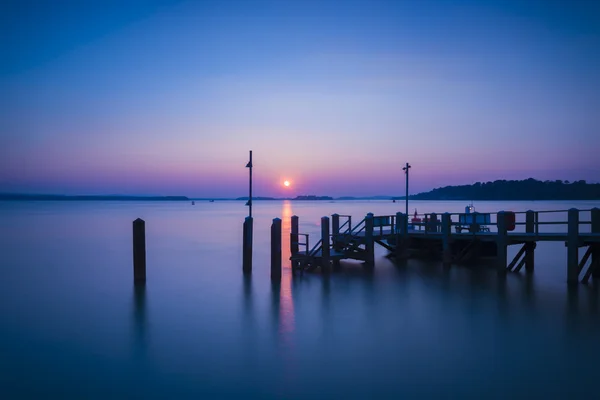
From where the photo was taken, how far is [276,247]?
18.5 m

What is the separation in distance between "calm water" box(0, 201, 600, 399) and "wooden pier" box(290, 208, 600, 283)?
87cm

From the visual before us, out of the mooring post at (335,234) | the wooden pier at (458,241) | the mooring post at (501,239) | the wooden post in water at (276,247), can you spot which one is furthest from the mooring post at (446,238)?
the wooden post in water at (276,247)

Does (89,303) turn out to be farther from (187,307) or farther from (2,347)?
(2,347)

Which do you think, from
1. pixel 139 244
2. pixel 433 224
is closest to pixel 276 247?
pixel 139 244

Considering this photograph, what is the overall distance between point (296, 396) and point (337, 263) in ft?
51.1

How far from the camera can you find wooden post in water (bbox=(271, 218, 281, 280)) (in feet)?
59.2

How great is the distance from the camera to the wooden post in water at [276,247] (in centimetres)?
1803

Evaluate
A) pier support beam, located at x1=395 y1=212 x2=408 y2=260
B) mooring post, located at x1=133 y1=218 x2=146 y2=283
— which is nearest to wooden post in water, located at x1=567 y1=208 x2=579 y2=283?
pier support beam, located at x1=395 y1=212 x2=408 y2=260

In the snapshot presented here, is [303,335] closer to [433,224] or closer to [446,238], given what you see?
[446,238]

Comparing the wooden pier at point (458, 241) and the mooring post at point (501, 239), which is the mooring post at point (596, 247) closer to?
the wooden pier at point (458, 241)

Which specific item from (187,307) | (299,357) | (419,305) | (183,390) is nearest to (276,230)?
(187,307)

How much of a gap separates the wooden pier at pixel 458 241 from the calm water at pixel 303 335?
0.87 metres

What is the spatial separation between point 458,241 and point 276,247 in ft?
35.3

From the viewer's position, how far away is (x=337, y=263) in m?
24.5
